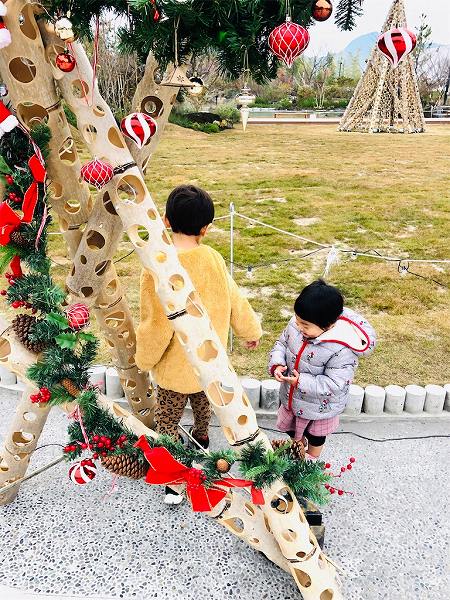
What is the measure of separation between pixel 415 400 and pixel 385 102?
52.8 ft

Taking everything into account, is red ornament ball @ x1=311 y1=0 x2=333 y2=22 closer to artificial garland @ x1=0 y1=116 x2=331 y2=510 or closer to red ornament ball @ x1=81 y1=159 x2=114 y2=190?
red ornament ball @ x1=81 y1=159 x2=114 y2=190

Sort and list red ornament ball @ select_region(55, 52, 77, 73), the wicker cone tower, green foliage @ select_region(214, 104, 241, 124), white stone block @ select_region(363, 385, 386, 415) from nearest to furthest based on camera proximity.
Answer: red ornament ball @ select_region(55, 52, 77, 73), white stone block @ select_region(363, 385, 386, 415), the wicker cone tower, green foliage @ select_region(214, 104, 241, 124)

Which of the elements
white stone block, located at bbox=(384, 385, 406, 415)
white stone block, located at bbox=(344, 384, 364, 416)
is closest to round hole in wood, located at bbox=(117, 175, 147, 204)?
white stone block, located at bbox=(344, 384, 364, 416)

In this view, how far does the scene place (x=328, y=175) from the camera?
32.6 feet

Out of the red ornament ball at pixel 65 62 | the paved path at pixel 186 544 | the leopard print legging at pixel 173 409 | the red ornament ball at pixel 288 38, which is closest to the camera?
the red ornament ball at pixel 288 38

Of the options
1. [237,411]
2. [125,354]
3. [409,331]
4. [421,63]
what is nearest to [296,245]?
[409,331]

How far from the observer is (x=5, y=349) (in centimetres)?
187

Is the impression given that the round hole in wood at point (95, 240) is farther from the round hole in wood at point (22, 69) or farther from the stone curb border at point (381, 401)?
the stone curb border at point (381, 401)

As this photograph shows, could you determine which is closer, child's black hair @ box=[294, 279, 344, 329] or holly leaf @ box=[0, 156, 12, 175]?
holly leaf @ box=[0, 156, 12, 175]

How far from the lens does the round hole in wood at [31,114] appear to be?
1.56m

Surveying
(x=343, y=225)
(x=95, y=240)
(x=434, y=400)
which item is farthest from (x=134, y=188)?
(x=343, y=225)

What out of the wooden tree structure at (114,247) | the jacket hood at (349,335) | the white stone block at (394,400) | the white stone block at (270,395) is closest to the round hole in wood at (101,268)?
the wooden tree structure at (114,247)

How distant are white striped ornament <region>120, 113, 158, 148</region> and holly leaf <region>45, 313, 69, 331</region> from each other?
0.59m

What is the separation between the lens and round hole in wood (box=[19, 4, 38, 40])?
143cm
